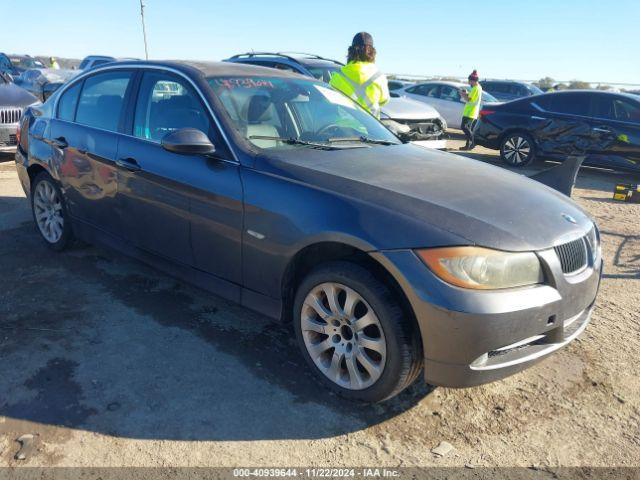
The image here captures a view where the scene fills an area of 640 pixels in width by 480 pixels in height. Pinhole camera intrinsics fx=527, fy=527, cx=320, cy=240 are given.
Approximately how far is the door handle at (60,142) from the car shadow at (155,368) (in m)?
1.11

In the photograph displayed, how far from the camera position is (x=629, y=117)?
29.6 feet

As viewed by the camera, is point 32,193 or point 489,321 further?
point 32,193

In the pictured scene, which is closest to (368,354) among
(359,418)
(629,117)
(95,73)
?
(359,418)

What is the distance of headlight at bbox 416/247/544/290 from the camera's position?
2.38 m

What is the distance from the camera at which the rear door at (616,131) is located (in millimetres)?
8852

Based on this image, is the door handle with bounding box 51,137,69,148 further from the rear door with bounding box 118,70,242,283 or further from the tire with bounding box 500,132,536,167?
the tire with bounding box 500,132,536,167

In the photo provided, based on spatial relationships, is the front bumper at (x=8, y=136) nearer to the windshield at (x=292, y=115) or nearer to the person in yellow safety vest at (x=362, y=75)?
the person in yellow safety vest at (x=362, y=75)

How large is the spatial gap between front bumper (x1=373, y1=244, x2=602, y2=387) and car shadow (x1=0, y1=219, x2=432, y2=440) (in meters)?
0.53

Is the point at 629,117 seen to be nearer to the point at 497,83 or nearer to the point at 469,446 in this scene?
the point at 469,446

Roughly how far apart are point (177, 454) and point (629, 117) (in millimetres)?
9403

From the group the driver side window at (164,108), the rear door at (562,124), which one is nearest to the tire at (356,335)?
the driver side window at (164,108)

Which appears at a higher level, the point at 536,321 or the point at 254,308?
the point at 536,321

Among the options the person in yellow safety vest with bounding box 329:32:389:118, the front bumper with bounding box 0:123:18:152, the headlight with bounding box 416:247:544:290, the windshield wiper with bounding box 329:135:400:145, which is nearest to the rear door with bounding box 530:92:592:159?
the person in yellow safety vest with bounding box 329:32:389:118

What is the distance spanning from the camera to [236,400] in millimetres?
2820
